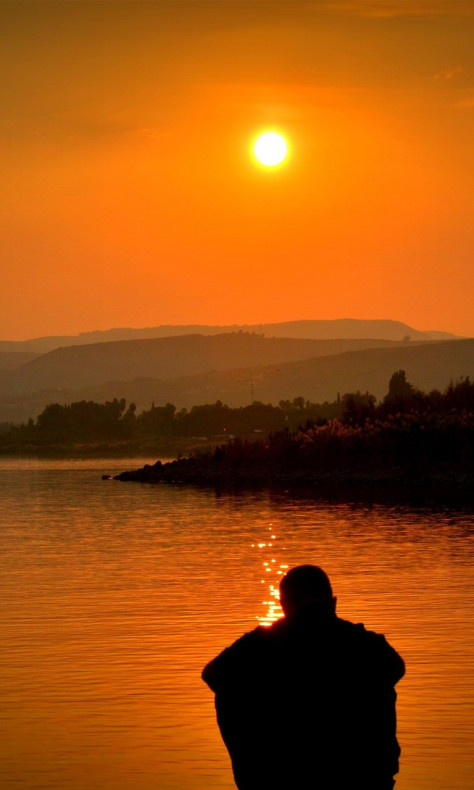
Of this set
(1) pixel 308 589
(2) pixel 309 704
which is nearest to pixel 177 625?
(2) pixel 309 704

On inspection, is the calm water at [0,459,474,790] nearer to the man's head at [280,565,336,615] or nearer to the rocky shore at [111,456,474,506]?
the man's head at [280,565,336,615]

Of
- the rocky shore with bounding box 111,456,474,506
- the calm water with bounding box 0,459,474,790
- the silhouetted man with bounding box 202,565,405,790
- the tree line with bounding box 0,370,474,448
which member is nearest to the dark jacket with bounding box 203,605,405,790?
the silhouetted man with bounding box 202,565,405,790

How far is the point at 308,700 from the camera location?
582 centimetres

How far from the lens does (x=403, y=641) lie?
49.7ft

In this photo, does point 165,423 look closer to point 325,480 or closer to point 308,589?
point 325,480

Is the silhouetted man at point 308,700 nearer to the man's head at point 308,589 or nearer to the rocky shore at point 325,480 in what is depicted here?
the man's head at point 308,589

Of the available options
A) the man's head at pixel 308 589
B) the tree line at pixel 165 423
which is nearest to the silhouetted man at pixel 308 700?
the man's head at pixel 308 589

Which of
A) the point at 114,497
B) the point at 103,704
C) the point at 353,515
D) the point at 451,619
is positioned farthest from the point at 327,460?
the point at 103,704

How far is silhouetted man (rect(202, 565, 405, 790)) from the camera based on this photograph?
5754mm

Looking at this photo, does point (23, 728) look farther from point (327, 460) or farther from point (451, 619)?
point (327, 460)

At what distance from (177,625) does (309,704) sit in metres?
11.0

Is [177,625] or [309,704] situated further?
[177,625]

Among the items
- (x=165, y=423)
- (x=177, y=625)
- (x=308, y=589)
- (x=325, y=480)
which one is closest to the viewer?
(x=308, y=589)

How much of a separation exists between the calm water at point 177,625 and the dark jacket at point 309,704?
416 cm
